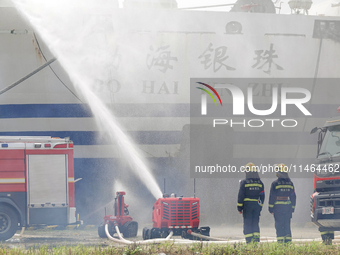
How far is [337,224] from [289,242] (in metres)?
1.20

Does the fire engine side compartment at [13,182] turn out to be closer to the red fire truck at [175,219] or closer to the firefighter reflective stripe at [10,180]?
the firefighter reflective stripe at [10,180]

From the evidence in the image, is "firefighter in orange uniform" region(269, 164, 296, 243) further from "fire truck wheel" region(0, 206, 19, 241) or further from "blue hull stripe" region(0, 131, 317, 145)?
"fire truck wheel" region(0, 206, 19, 241)

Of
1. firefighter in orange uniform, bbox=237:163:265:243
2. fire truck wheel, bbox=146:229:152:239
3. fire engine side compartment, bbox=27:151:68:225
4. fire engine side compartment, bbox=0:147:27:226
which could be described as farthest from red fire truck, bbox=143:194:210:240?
fire engine side compartment, bbox=0:147:27:226

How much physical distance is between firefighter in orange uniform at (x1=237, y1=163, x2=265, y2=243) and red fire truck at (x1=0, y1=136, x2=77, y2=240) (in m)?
4.23

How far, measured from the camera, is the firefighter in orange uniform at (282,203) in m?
8.23

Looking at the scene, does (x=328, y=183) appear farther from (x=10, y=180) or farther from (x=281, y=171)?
(x=10, y=180)

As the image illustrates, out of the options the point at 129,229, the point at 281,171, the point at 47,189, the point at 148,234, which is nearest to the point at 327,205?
the point at 281,171

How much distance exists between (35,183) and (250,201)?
5119mm

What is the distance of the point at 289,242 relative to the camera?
7.77 meters

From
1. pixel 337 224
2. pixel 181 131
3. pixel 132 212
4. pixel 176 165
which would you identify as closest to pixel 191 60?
pixel 181 131

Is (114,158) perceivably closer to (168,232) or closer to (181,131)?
(181,131)

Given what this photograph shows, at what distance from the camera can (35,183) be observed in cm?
951

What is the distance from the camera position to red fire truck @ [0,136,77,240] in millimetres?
9289

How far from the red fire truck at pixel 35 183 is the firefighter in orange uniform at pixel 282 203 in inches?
189
